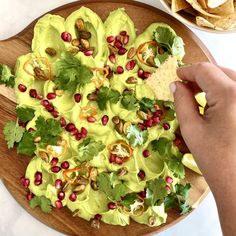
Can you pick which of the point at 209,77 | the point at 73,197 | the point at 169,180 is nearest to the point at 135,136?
the point at 169,180

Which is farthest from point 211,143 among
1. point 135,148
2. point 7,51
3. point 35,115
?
point 7,51

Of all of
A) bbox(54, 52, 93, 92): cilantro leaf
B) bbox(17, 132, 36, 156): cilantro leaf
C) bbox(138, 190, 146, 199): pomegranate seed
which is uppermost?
bbox(54, 52, 93, 92): cilantro leaf

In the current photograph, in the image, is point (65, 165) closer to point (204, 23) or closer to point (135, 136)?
point (135, 136)

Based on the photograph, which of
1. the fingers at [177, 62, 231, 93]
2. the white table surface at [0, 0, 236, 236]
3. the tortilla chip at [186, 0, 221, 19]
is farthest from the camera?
the white table surface at [0, 0, 236, 236]

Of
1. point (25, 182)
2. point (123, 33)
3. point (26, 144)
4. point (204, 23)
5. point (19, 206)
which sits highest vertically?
point (204, 23)

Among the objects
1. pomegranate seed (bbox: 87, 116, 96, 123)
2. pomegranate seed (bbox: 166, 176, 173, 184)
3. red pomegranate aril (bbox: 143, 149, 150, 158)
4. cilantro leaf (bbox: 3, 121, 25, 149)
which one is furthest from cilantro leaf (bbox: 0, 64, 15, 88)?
pomegranate seed (bbox: 166, 176, 173, 184)

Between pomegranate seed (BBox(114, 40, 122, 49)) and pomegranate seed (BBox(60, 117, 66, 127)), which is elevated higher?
pomegranate seed (BBox(114, 40, 122, 49))

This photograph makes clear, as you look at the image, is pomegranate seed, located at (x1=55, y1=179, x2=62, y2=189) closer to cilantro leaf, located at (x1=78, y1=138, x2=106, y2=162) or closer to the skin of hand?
cilantro leaf, located at (x1=78, y1=138, x2=106, y2=162)

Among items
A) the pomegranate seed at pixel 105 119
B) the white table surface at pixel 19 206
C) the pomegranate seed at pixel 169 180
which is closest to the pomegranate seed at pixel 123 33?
→ the white table surface at pixel 19 206
